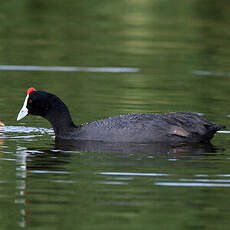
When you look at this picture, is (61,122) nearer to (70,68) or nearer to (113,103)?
(113,103)

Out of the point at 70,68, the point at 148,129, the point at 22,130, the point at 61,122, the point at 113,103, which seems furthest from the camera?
the point at 70,68

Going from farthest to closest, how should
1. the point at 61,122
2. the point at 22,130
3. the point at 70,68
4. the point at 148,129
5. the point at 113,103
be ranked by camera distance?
the point at 70,68
the point at 113,103
the point at 22,130
the point at 61,122
the point at 148,129

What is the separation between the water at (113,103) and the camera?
9547mm

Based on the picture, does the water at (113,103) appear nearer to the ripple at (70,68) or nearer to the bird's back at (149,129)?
the ripple at (70,68)

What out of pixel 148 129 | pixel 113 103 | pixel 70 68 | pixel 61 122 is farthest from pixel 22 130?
pixel 70 68

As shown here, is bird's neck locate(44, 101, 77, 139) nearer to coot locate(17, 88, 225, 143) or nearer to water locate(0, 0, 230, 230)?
coot locate(17, 88, 225, 143)

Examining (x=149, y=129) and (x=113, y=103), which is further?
(x=113, y=103)

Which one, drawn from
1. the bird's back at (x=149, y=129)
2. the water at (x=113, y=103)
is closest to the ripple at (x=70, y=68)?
the water at (x=113, y=103)

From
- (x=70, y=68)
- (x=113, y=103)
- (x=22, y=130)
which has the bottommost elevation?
(x=22, y=130)

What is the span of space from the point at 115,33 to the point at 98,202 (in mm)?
21233

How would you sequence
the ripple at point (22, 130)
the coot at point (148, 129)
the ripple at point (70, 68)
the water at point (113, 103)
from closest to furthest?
the water at point (113, 103)
the coot at point (148, 129)
the ripple at point (22, 130)
the ripple at point (70, 68)

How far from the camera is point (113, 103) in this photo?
1738 centimetres

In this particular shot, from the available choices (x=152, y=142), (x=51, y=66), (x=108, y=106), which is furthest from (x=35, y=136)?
(x=51, y=66)

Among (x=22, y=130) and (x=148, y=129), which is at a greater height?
(x=148, y=129)
